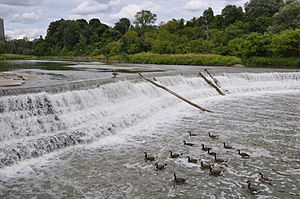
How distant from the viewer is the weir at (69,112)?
7902 millimetres

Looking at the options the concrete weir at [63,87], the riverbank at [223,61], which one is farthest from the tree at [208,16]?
the concrete weir at [63,87]

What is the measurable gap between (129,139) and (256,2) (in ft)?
193

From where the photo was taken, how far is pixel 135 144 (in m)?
8.34

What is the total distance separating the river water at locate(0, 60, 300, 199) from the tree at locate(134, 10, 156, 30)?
66014 mm

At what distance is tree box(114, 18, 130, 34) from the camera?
81312mm

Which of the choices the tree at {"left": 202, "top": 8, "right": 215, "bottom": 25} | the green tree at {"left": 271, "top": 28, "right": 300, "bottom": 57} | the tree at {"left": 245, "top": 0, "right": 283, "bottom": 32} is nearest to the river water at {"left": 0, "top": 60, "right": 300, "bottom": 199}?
the green tree at {"left": 271, "top": 28, "right": 300, "bottom": 57}

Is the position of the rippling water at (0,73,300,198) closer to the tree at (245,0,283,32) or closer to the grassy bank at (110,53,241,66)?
the grassy bank at (110,53,241,66)

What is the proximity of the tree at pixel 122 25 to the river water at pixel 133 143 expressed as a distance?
69942mm

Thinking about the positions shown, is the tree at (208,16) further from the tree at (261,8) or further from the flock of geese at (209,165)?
the flock of geese at (209,165)

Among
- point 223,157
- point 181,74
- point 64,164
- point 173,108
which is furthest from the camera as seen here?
point 181,74

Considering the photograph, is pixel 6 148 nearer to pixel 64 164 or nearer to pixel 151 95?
pixel 64 164

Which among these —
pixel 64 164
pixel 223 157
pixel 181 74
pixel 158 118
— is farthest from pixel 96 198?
pixel 181 74

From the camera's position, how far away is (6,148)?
7.24m

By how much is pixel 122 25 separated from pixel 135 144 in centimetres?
7656
